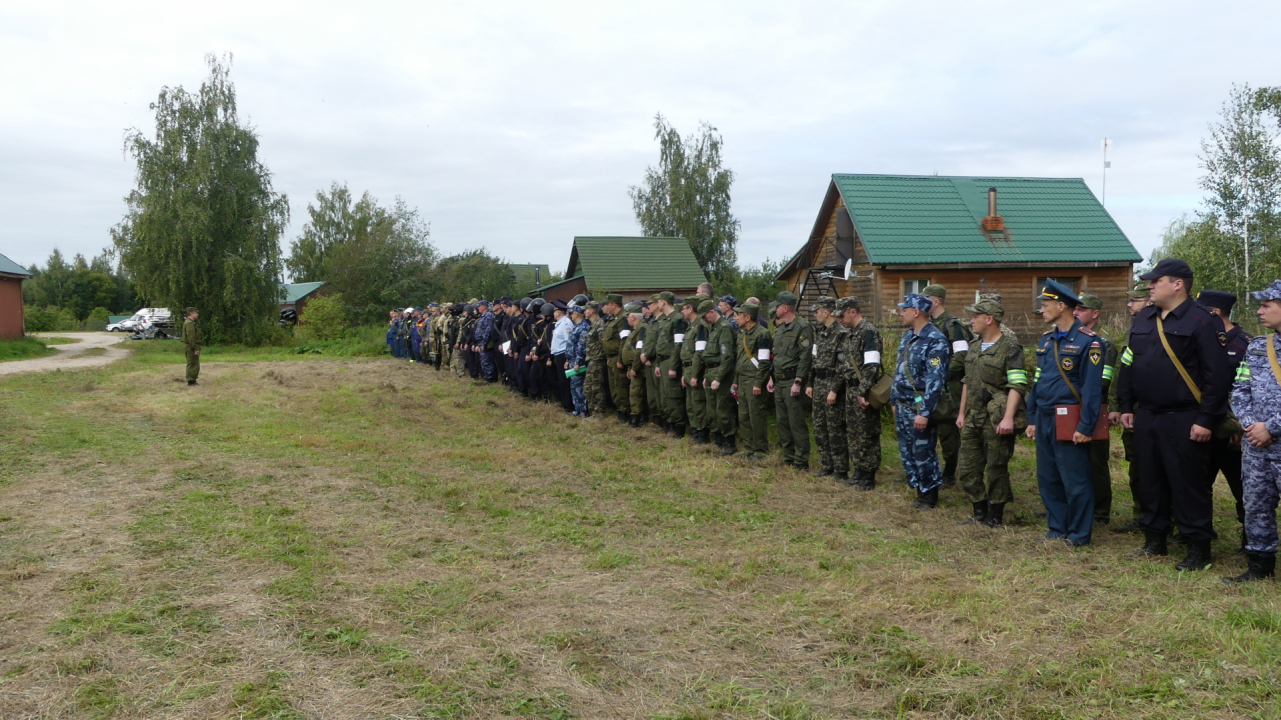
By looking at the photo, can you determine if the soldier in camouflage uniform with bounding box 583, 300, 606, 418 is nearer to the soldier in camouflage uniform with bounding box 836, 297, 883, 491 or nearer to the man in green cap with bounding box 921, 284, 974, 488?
the soldier in camouflage uniform with bounding box 836, 297, 883, 491

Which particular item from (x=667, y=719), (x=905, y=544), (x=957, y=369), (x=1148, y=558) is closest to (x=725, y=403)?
(x=957, y=369)

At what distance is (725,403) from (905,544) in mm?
4038

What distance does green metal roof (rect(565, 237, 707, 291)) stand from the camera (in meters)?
36.2

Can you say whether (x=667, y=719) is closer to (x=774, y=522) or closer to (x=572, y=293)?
(x=774, y=522)

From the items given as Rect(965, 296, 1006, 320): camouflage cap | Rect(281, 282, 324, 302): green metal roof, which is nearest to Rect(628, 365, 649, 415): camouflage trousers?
Rect(965, 296, 1006, 320): camouflage cap

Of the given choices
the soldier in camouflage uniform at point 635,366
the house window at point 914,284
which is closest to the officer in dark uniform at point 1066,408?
the soldier in camouflage uniform at point 635,366

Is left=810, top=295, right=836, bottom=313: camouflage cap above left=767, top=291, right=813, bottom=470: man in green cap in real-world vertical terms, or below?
above

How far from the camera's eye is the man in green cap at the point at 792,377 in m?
8.30

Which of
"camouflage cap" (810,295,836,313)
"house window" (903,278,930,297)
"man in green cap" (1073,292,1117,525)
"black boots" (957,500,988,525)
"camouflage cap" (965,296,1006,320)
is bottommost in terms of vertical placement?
"black boots" (957,500,988,525)

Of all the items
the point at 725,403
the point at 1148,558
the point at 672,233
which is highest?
the point at 672,233

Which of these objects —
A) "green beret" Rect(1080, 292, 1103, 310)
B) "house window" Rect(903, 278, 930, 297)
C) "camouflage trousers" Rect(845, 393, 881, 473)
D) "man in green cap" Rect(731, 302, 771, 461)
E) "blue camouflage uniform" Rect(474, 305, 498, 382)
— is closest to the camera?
"green beret" Rect(1080, 292, 1103, 310)

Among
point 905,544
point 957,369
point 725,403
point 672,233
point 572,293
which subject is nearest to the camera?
point 905,544

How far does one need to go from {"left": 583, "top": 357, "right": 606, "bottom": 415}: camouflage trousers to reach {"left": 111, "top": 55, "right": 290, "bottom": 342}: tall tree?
22.5 meters

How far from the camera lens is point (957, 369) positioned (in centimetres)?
740
